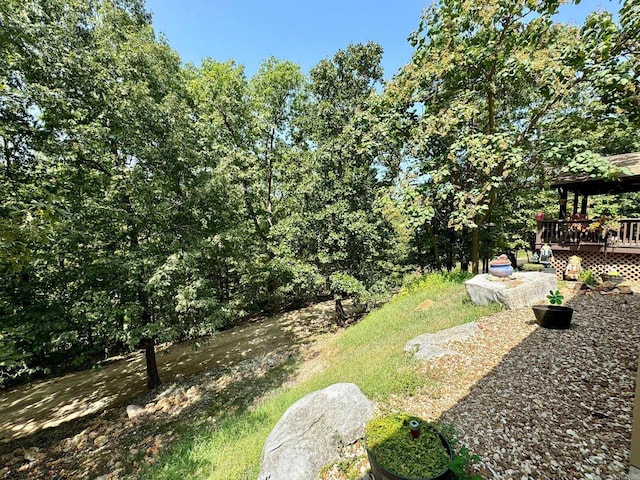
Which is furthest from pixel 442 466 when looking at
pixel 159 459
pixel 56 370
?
pixel 56 370

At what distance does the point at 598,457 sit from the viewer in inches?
94.0

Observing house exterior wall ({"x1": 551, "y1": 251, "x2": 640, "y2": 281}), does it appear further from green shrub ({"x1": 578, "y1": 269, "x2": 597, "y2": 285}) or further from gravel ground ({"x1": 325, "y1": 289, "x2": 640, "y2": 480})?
gravel ground ({"x1": 325, "y1": 289, "x2": 640, "y2": 480})

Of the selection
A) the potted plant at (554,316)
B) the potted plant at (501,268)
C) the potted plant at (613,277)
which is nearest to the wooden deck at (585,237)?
the potted plant at (613,277)

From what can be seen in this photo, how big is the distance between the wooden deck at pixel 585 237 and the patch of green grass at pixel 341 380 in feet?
11.1

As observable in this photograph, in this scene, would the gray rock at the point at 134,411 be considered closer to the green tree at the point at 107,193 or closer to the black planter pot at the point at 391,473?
the green tree at the point at 107,193

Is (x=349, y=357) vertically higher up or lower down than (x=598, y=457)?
lower down

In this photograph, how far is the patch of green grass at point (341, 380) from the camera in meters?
3.94

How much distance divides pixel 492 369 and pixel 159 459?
5.85m

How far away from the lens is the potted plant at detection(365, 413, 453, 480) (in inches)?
87.1

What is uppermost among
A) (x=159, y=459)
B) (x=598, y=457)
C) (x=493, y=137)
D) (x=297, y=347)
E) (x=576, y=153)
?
(x=493, y=137)

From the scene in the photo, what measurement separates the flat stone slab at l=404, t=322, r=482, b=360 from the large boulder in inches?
66.6

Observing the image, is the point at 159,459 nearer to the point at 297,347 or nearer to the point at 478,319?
the point at 297,347

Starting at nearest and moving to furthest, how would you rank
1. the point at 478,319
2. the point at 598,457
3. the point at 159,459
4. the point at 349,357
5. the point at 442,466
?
the point at 442,466, the point at 598,457, the point at 159,459, the point at 478,319, the point at 349,357

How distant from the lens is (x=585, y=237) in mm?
7820
